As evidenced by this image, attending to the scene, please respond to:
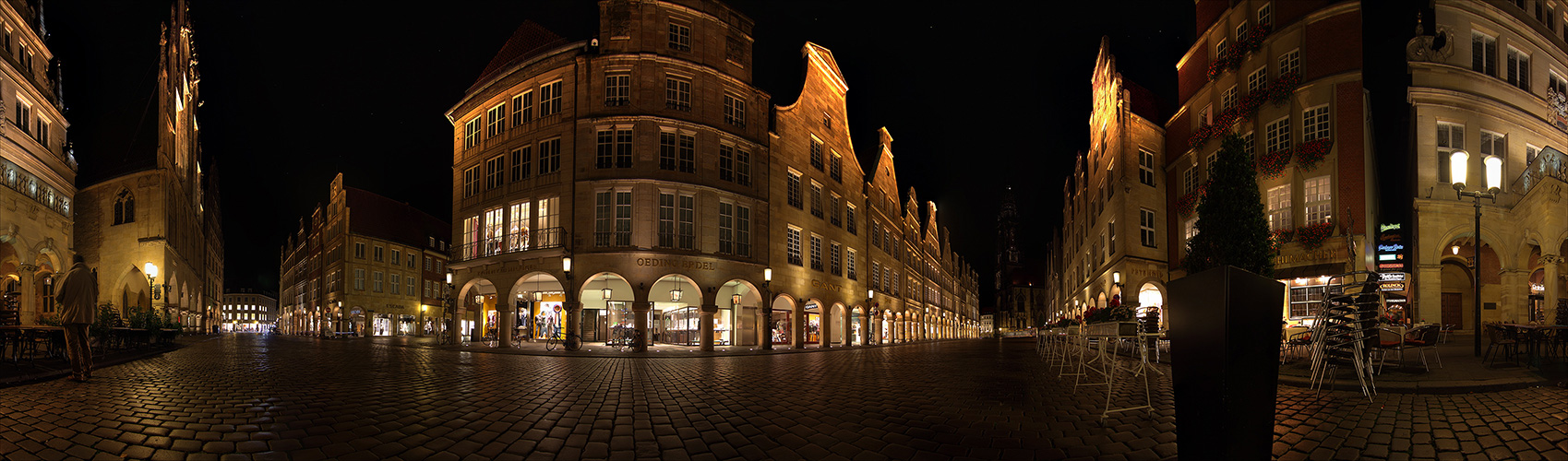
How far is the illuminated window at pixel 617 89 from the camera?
27703 mm

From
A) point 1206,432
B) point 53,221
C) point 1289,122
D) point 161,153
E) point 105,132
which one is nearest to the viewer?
point 1206,432

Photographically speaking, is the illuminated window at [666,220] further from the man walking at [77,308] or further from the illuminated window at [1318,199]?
the illuminated window at [1318,199]

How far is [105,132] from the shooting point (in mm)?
46750

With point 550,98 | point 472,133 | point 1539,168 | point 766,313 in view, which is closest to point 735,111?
point 550,98

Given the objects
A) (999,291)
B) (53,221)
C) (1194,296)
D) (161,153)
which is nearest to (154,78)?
(161,153)

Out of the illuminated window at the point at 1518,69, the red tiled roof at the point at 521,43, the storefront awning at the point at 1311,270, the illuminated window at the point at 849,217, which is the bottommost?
the storefront awning at the point at 1311,270

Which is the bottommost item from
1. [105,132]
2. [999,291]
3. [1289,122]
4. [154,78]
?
[999,291]

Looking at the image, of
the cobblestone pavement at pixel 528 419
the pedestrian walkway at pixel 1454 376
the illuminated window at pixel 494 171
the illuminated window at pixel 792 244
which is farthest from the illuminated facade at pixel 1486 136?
the illuminated window at pixel 494 171

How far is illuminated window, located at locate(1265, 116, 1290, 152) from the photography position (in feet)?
77.9

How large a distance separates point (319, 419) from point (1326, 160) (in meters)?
26.9

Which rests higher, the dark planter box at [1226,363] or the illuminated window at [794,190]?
the illuminated window at [794,190]

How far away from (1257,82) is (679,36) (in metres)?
21.9

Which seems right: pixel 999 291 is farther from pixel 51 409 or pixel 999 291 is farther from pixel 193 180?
pixel 51 409

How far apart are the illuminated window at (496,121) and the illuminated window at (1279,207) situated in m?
30.4
